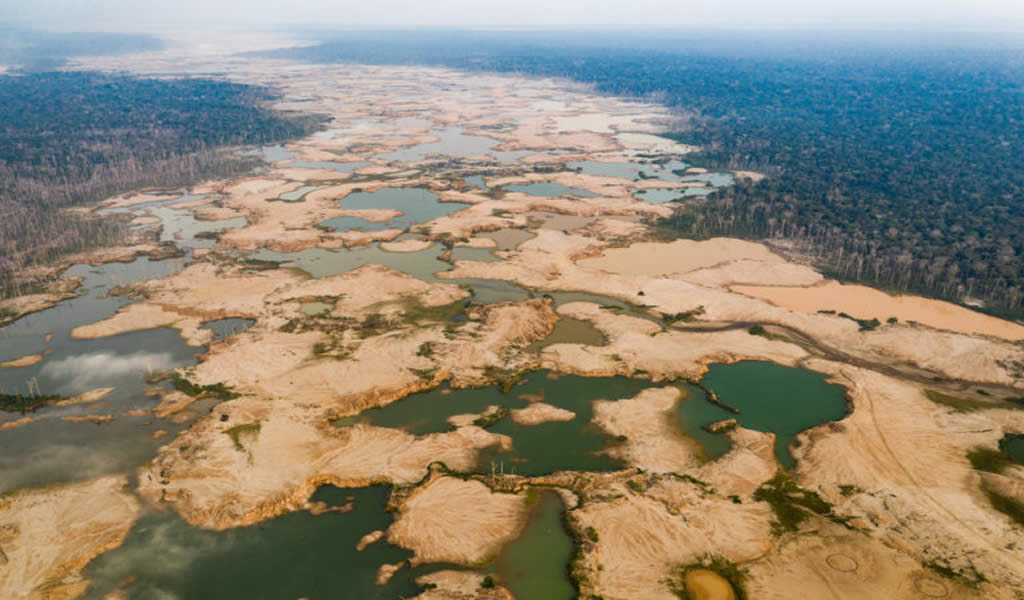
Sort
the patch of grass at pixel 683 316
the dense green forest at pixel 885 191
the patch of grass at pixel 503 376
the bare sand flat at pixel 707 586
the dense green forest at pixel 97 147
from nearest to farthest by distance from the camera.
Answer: the bare sand flat at pixel 707 586 → the patch of grass at pixel 503 376 → the patch of grass at pixel 683 316 → the dense green forest at pixel 885 191 → the dense green forest at pixel 97 147

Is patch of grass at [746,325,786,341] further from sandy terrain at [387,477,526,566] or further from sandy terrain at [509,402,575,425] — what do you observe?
sandy terrain at [387,477,526,566]

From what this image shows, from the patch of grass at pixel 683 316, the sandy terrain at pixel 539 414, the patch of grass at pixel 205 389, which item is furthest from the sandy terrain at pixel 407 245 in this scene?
the sandy terrain at pixel 539 414

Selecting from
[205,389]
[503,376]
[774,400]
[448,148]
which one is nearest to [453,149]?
[448,148]

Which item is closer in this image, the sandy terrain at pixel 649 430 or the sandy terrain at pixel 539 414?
the sandy terrain at pixel 649 430

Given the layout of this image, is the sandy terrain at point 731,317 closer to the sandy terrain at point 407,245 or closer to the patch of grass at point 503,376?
the patch of grass at point 503,376

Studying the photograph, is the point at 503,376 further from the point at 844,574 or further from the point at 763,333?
the point at 844,574

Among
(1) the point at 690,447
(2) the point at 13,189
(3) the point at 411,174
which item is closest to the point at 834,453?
(1) the point at 690,447

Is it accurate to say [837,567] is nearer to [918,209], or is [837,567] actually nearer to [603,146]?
[918,209]
